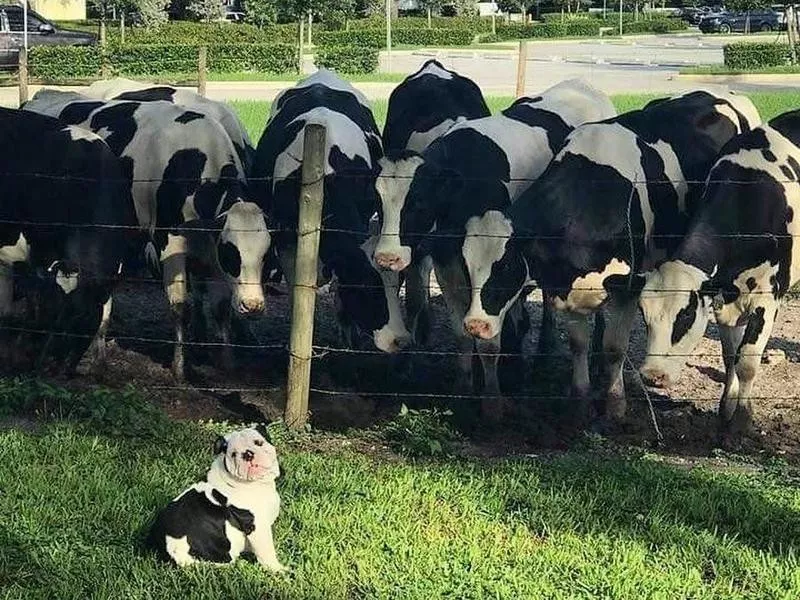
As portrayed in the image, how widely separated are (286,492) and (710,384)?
4.06 meters

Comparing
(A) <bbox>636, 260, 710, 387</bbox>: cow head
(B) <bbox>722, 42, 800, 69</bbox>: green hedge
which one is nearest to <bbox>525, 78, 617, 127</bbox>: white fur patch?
(A) <bbox>636, 260, 710, 387</bbox>: cow head

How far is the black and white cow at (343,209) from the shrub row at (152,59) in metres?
16.7

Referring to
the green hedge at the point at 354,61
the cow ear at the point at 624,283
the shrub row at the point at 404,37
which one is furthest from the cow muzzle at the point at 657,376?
the shrub row at the point at 404,37

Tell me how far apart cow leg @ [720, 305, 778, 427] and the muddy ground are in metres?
0.13

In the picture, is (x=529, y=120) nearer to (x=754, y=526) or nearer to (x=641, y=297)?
(x=641, y=297)

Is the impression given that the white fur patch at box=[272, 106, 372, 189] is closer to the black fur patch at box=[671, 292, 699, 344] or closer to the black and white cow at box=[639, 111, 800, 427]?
the black and white cow at box=[639, 111, 800, 427]

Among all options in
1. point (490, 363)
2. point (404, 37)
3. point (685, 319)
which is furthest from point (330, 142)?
point (404, 37)

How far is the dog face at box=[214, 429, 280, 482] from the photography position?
4.57 m

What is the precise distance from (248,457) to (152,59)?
26.9 metres

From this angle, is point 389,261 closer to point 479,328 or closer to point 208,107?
point 479,328

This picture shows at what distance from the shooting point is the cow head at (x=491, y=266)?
7625mm

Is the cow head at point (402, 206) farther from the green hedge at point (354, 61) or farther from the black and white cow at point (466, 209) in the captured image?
the green hedge at point (354, 61)

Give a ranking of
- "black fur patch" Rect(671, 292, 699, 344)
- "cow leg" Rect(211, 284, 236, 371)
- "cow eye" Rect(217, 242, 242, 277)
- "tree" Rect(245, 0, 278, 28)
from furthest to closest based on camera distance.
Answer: "tree" Rect(245, 0, 278, 28) < "cow leg" Rect(211, 284, 236, 371) < "cow eye" Rect(217, 242, 242, 277) < "black fur patch" Rect(671, 292, 699, 344)

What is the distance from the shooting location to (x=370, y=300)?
827cm
